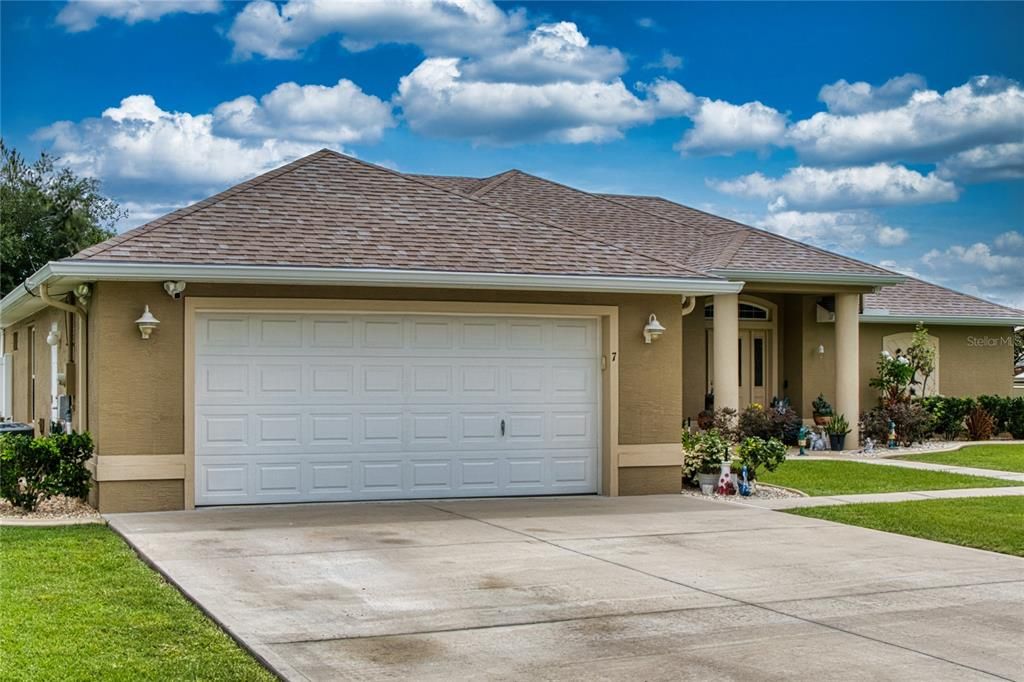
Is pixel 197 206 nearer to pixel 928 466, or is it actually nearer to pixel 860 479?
pixel 860 479

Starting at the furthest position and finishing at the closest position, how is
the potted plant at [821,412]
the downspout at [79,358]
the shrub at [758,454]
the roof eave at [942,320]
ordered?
the roof eave at [942,320] < the potted plant at [821,412] < the shrub at [758,454] < the downspout at [79,358]

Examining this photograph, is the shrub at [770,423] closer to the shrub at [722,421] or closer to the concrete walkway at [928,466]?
the shrub at [722,421]

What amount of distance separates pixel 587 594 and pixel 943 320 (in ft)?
66.6

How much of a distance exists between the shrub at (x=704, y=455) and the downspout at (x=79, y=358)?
7.81m

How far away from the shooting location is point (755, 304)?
25.3 metres

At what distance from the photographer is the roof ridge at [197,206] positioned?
43.5 feet

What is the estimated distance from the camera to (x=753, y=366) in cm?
2538

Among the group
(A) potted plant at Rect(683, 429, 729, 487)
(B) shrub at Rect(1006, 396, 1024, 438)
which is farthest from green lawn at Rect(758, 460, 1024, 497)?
(B) shrub at Rect(1006, 396, 1024, 438)

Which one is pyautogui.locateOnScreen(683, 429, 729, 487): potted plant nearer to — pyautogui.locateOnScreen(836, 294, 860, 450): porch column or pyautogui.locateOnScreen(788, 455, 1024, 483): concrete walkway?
pyautogui.locateOnScreen(788, 455, 1024, 483): concrete walkway

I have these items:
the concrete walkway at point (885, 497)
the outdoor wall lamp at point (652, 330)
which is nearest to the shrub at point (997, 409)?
the concrete walkway at point (885, 497)

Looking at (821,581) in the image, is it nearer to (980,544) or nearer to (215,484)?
(980,544)

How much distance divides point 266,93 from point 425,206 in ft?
36.8

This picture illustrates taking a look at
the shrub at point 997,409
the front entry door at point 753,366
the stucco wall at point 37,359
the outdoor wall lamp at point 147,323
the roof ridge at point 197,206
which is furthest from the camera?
the shrub at point 997,409

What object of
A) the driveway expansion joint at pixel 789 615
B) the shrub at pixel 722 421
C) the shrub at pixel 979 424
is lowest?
the driveway expansion joint at pixel 789 615
